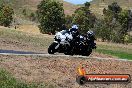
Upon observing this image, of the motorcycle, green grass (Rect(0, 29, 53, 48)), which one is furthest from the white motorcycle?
green grass (Rect(0, 29, 53, 48))

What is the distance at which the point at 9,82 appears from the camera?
17.7 metres

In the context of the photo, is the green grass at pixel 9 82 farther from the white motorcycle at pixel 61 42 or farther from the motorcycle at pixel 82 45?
the motorcycle at pixel 82 45

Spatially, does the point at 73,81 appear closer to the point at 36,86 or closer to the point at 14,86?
the point at 36,86

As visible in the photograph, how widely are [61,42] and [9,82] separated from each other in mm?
8440

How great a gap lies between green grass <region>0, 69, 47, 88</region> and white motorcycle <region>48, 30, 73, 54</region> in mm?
6886

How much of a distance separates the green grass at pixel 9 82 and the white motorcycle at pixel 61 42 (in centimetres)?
689

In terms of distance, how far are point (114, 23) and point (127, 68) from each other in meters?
78.5

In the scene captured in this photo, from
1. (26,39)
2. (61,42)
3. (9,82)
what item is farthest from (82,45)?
(26,39)

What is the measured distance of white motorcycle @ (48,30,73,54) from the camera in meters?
25.5

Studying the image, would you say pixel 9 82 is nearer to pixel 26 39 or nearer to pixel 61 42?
pixel 61 42

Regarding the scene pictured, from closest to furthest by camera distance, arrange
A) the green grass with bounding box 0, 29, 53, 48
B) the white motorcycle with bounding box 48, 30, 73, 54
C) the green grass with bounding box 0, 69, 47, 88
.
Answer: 1. the green grass with bounding box 0, 69, 47, 88
2. the white motorcycle with bounding box 48, 30, 73, 54
3. the green grass with bounding box 0, 29, 53, 48

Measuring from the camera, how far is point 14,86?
1734 cm

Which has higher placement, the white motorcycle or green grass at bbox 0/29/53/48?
the white motorcycle

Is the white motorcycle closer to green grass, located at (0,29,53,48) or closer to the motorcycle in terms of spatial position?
the motorcycle
